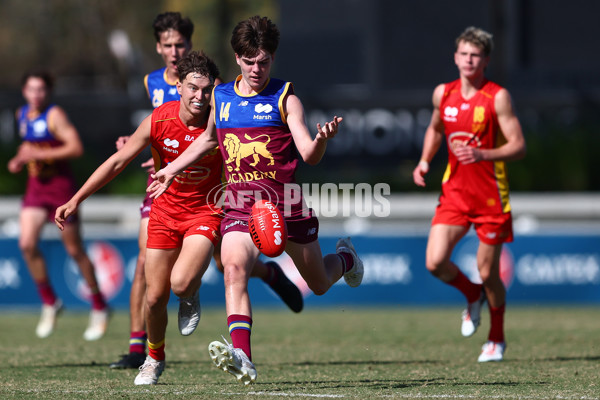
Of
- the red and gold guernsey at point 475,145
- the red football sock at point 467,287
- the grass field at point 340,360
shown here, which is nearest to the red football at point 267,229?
the grass field at point 340,360

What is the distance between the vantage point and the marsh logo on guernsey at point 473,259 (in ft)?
47.4

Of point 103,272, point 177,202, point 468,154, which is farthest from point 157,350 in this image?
point 103,272

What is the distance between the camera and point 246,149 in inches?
281

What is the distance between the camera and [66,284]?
14844 mm

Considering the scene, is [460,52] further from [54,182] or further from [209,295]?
[209,295]

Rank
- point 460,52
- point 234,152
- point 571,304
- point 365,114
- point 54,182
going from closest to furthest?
point 234,152 → point 460,52 → point 54,182 → point 571,304 → point 365,114

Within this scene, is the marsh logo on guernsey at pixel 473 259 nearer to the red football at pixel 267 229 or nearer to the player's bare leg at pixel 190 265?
the player's bare leg at pixel 190 265

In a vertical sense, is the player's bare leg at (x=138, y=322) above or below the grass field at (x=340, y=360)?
above

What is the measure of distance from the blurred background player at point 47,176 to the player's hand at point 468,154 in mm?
4452

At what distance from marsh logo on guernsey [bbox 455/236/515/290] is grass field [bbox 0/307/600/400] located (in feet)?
2.30

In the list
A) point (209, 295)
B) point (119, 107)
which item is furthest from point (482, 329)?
point (119, 107)

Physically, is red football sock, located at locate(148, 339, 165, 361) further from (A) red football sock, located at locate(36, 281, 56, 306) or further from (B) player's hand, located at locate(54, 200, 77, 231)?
(A) red football sock, located at locate(36, 281, 56, 306)

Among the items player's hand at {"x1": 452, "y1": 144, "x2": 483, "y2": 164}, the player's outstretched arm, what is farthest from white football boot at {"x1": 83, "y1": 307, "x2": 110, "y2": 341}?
the player's outstretched arm

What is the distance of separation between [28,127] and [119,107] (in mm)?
5236
